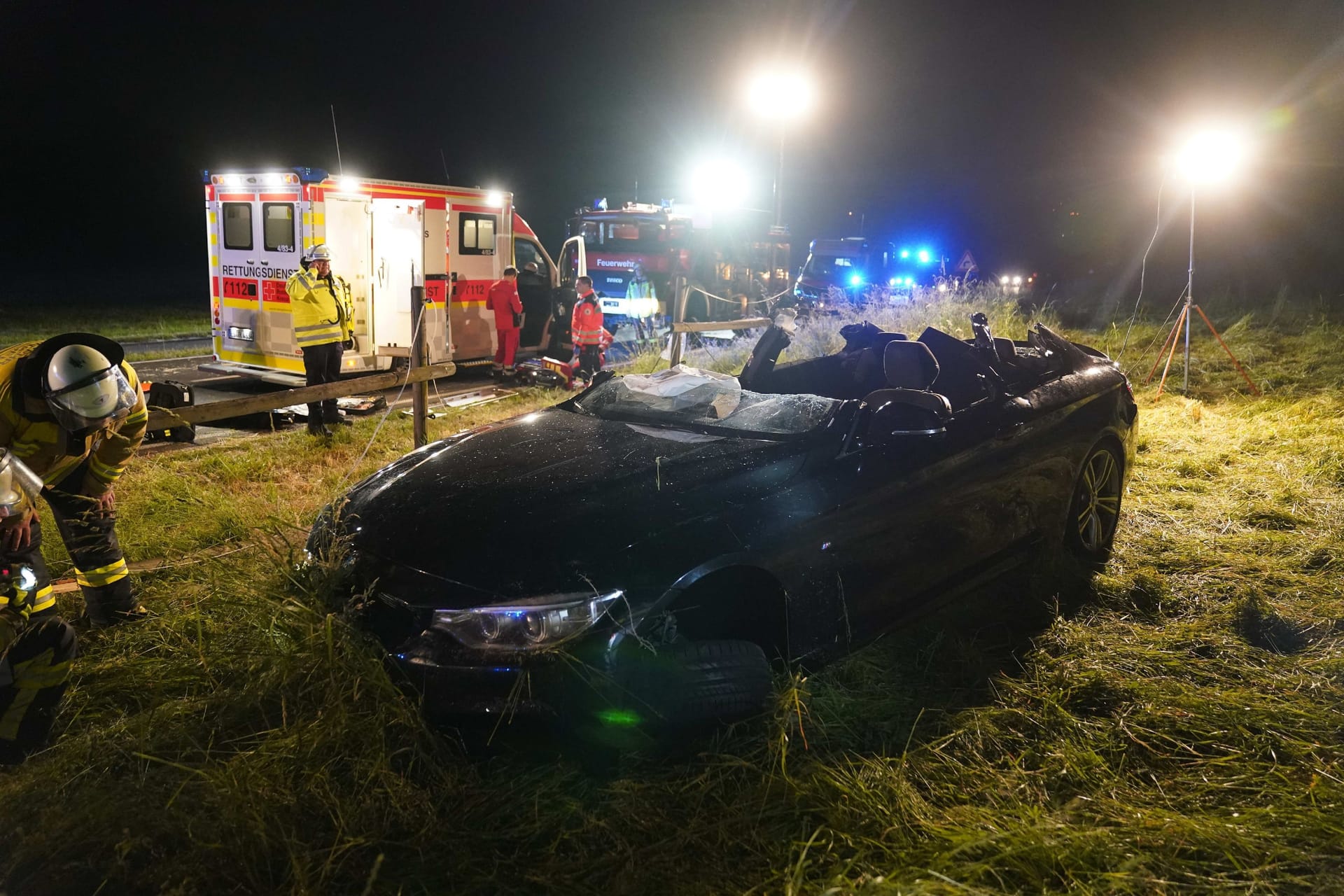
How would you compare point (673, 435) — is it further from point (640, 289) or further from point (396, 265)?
point (640, 289)

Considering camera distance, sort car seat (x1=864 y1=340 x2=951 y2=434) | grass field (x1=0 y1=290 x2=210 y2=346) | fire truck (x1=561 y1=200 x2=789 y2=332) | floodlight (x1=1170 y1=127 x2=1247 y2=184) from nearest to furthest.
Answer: car seat (x1=864 y1=340 x2=951 y2=434)
floodlight (x1=1170 y1=127 x2=1247 y2=184)
grass field (x1=0 y1=290 x2=210 y2=346)
fire truck (x1=561 y1=200 x2=789 y2=332)

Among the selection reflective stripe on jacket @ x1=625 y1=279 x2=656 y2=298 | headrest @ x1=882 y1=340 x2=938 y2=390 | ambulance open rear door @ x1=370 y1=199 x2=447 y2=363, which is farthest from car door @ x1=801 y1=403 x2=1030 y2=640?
reflective stripe on jacket @ x1=625 y1=279 x2=656 y2=298

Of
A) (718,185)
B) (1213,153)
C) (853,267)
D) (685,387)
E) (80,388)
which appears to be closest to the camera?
(80,388)

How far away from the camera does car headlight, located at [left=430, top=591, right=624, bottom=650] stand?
275 cm

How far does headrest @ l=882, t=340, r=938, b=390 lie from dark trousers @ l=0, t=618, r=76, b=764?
3491 millimetres

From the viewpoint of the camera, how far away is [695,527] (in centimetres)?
308

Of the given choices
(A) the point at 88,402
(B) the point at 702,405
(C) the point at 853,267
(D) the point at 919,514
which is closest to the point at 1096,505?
(D) the point at 919,514

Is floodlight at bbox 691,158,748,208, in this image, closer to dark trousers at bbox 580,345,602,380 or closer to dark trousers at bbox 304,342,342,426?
dark trousers at bbox 580,345,602,380

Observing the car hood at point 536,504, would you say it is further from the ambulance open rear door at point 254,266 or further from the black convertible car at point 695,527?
the ambulance open rear door at point 254,266

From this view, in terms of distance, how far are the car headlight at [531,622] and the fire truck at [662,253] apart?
14.2 metres

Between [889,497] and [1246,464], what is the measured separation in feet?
16.8

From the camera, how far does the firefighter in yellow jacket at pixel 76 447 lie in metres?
3.38

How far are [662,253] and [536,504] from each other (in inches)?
596

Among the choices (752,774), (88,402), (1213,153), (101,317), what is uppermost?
(1213,153)
